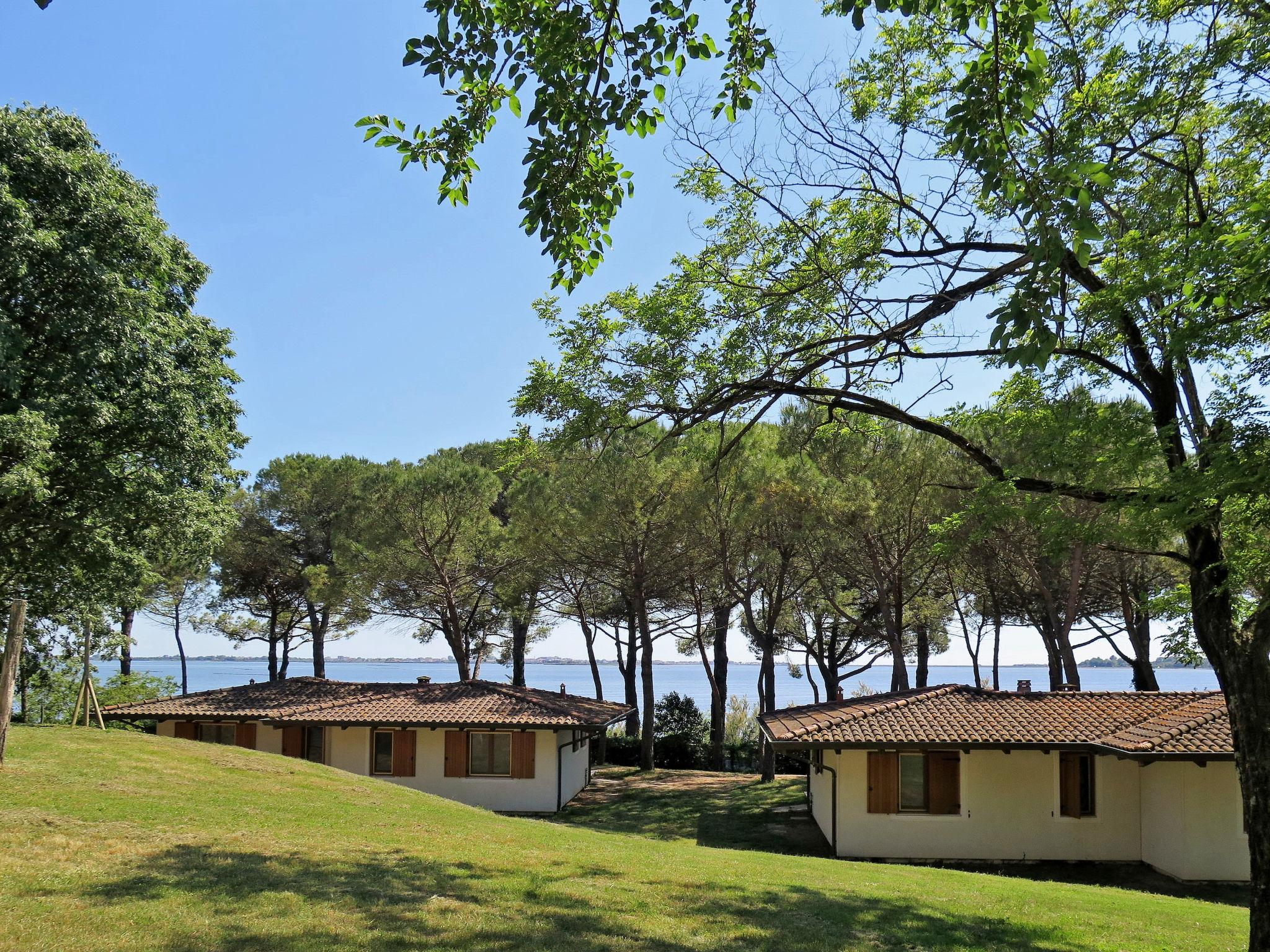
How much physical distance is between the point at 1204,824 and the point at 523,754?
14689 millimetres

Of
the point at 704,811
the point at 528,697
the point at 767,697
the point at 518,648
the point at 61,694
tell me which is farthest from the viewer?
the point at 518,648

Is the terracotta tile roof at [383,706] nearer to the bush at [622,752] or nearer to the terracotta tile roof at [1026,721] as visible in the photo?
the terracotta tile roof at [1026,721]

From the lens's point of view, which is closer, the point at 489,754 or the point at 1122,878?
the point at 1122,878

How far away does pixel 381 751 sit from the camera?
22.8 metres

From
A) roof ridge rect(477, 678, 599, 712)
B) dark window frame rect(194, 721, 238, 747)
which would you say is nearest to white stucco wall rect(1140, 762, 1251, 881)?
roof ridge rect(477, 678, 599, 712)

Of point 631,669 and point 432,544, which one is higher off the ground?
point 432,544

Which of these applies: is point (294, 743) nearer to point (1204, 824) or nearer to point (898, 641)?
point (898, 641)

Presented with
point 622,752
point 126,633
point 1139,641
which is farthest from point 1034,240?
point 126,633

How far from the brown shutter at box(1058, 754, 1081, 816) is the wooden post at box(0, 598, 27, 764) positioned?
718 inches

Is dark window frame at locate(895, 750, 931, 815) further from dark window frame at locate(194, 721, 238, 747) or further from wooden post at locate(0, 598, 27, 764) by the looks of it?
dark window frame at locate(194, 721, 238, 747)

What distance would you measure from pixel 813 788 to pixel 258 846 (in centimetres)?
1441

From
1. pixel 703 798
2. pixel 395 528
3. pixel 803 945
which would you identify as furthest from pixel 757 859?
pixel 395 528

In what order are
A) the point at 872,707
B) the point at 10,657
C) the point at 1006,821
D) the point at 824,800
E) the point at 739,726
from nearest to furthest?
the point at 10,657, the point at 1006,821, the point at 824,800, the point at 872,707, the point at 739,726

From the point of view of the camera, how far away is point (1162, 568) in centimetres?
2388
